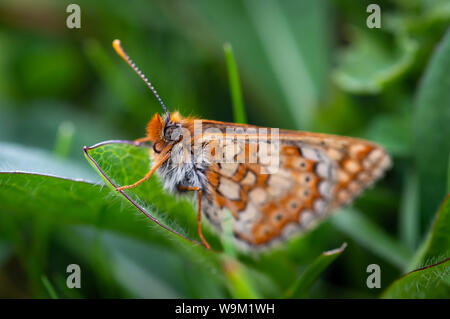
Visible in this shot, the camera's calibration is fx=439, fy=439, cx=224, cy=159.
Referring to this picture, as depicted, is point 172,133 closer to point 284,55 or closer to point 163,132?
point 163,132

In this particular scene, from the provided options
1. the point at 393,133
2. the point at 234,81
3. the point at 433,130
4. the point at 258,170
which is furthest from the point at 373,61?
the point at 258,170

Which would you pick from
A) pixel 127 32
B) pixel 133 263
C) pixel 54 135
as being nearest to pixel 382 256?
pixel 133 263

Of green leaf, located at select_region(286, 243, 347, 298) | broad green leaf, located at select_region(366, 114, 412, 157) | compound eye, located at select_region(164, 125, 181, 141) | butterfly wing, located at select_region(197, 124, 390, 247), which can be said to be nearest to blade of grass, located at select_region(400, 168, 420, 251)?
broad green leaf, located at select_region(366, 114, 412, 157)

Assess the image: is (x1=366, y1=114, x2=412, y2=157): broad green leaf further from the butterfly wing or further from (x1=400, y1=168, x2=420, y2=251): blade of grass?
the butterfly wing

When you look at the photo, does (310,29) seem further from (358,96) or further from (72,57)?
(72,57)

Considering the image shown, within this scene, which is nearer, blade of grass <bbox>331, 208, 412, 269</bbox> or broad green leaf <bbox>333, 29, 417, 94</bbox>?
blade of grass <bbox>331, 208, 412, 269</bbox>

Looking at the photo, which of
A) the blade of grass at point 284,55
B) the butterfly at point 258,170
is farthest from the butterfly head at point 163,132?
the blade of grass at point 284,55

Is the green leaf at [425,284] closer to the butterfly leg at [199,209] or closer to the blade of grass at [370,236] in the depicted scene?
the blade of grass at [370,236]
